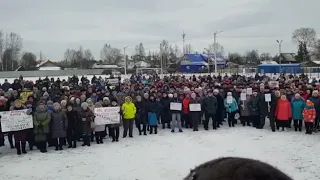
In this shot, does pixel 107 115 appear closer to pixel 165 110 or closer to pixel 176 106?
pixel 165 110

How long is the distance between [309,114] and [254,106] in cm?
231

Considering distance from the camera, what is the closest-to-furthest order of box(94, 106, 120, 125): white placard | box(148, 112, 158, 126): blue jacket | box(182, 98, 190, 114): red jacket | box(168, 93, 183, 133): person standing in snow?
box(94, 106, 120, 125): white placard → box(148, 112, 158, 126): blue jacket → box(168, 93, 183, 133): person standing in snow → box(182, 98, 190, 114): red jacket

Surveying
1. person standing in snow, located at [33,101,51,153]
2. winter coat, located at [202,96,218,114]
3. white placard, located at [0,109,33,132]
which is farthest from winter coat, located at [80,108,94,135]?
winter coat, located at [202,96,218,114]

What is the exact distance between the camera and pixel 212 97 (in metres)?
15.5

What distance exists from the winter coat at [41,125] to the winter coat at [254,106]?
8.20 m

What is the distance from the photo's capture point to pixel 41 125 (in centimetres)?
1224

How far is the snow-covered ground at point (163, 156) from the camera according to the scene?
9547 millimetres

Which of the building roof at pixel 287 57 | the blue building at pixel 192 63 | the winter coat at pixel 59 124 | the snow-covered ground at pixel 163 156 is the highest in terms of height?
the building roof at pixel 287 57

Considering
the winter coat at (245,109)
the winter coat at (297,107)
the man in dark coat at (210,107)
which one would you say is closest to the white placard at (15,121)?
the man in dark coat at (210,107)

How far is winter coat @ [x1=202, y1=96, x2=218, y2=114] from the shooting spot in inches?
603

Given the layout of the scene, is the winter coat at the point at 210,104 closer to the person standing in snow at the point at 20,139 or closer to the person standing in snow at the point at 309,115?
the person standing in snow at the point at 309,115

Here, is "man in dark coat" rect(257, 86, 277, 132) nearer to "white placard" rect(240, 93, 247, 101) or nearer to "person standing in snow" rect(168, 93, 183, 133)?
"white placard" rect(240, 93, 247, 101)

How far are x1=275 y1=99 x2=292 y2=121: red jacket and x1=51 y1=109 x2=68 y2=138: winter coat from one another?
27.1ft

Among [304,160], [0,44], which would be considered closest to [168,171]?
[304,160]
